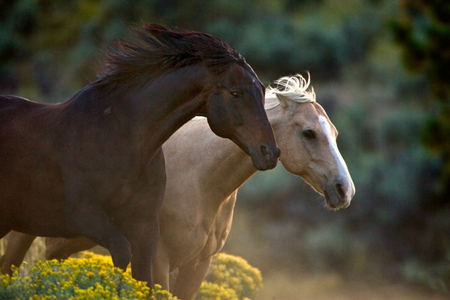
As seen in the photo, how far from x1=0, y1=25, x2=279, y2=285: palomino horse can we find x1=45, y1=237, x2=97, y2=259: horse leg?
3.74 feet

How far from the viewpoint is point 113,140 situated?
313 centimetres

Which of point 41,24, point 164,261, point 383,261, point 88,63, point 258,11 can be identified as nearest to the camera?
point 164,261

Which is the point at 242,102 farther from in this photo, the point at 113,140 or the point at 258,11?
the point at 258,11

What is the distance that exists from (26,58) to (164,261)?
54.9 ft

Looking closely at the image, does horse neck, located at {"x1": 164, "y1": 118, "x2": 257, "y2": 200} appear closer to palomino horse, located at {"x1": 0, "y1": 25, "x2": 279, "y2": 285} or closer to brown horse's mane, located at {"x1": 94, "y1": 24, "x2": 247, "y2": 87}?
palomino horse, located at {"x1": 0, "y1": 25, "x2": 279, "y2": 285}

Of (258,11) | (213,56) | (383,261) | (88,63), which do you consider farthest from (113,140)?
(258,11)

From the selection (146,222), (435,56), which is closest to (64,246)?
(146,222)

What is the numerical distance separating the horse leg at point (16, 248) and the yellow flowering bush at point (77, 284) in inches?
47.0

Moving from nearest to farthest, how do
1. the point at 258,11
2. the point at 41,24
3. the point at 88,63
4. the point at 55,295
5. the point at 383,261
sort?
the point at 55,295 → the point at 383,261 → the point at 88,63 → the point at 258,11 → the point at 41,24

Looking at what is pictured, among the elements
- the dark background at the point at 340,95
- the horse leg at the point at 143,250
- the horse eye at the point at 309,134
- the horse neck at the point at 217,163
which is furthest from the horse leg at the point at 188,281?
the dark background at the point at 340,95

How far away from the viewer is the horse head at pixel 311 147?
3846 millimetres

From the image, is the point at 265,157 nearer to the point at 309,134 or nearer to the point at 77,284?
the point at 309,134

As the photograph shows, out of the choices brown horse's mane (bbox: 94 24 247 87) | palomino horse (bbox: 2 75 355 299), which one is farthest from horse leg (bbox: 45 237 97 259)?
brown horse's mane (bbox: 94 24 247 87)

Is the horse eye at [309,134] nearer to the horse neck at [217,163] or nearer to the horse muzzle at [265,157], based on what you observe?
the horse neck at [217,163]
